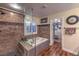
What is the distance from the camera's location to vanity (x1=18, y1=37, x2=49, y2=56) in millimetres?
1443

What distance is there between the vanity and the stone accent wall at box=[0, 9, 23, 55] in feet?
0.37

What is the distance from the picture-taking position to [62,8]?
57.4 inches

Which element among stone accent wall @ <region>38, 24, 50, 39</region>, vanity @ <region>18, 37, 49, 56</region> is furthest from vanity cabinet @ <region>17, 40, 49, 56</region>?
stone accent wall @ <region>38, 24, 50, 39</region>

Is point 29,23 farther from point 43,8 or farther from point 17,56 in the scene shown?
point 17,56

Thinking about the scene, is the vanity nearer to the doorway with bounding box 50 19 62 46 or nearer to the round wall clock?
the doorway with bounding box 50 19 62 46

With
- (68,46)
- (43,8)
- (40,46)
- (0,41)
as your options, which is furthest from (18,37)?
(68,46)

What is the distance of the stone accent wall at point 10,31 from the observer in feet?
4.53

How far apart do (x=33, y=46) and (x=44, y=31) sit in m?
0.32

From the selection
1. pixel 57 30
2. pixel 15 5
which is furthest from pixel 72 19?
pixel 15 5

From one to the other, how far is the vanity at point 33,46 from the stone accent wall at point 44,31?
0.07m

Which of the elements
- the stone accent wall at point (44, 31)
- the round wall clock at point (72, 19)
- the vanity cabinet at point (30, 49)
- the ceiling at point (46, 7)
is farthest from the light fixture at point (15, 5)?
the round wall clock at point (72, 19)

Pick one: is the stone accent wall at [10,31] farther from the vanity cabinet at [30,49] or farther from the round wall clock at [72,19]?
the round wall clock at [72,19]

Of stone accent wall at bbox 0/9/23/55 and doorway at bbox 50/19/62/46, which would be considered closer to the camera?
stone accent wall at bbox 0/9/23/55

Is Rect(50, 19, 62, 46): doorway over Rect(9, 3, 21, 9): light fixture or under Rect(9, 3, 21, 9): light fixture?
under
